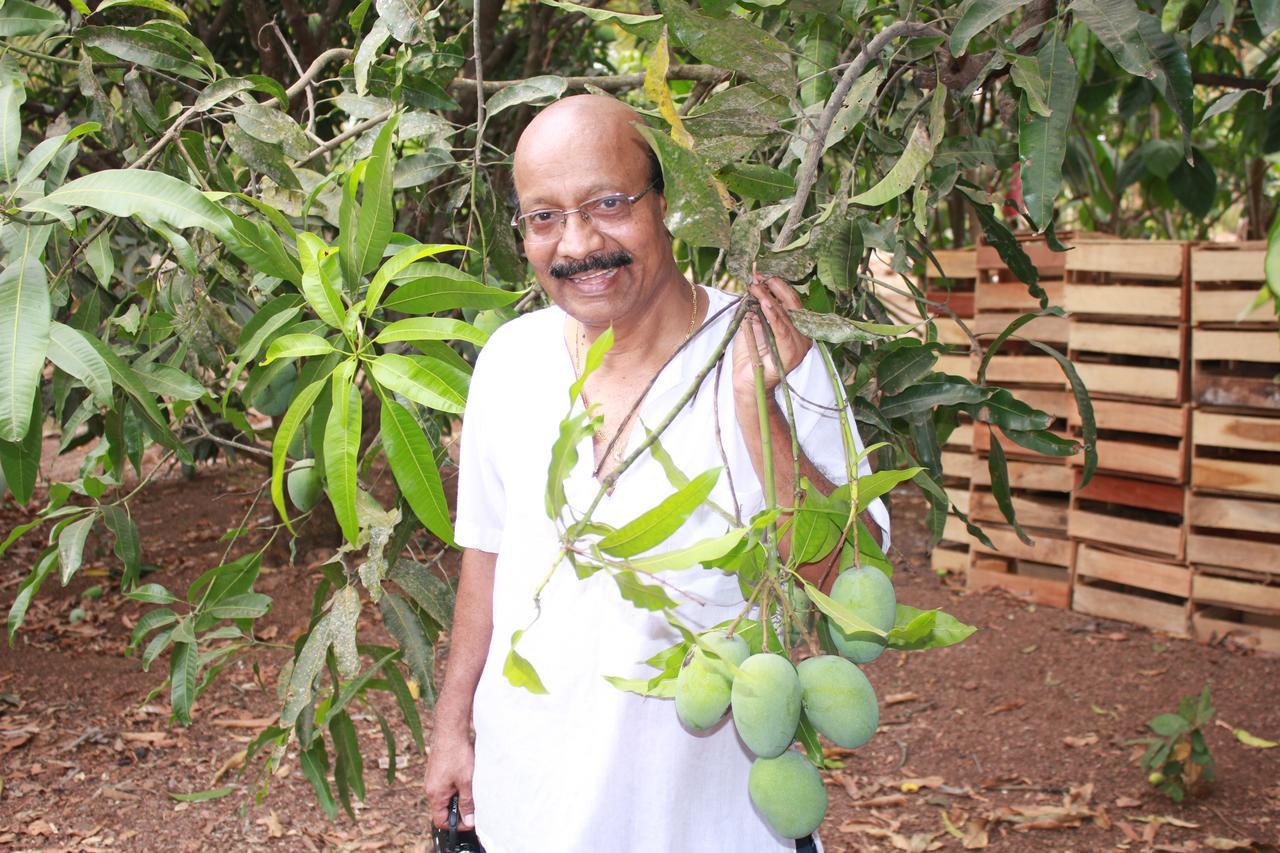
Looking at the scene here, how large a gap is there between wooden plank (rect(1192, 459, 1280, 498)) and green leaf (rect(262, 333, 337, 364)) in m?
2.98

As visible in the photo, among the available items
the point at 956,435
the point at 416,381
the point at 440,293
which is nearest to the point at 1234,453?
the point at 956,435

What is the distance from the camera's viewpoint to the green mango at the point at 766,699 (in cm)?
75

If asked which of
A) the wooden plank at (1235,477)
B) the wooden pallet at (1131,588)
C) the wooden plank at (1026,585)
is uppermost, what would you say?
the wooden plank at (1235,477)

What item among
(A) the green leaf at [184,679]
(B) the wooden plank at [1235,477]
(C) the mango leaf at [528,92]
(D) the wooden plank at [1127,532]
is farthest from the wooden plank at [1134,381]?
(A) the green leaf at [184,679]

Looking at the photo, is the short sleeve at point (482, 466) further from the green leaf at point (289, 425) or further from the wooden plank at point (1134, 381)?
the wooden plank at point (1134, 381)

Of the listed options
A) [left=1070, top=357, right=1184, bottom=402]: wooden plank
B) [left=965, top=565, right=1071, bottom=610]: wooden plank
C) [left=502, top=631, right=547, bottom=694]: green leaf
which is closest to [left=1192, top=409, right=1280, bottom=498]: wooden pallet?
[left=1070, top=357, right=1184, bottom=402]: wooden plank

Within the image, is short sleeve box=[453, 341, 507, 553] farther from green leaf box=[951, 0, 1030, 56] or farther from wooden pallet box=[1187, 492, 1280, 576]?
wooden pallet box=[1187, 492, 1280, 576]

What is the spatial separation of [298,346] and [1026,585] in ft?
10.5

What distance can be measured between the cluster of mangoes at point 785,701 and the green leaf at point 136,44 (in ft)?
4.09

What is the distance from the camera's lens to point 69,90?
127 inches

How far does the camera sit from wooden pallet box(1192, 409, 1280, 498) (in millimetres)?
3264

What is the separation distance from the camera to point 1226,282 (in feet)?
11.0

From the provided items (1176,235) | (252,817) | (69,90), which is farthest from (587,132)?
(1176,235)

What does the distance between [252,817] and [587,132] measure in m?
2.13
